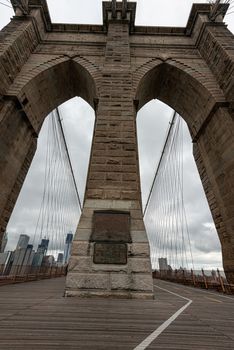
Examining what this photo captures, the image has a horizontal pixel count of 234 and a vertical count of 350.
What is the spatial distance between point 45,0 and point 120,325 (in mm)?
15967

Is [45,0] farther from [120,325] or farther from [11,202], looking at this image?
[120,325]

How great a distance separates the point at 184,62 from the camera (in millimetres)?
10977

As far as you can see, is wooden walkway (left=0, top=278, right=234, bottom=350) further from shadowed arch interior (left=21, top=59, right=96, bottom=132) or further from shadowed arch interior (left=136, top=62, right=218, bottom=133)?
shadowed arch interior (left=21, top=59, right=96, bottom=132)

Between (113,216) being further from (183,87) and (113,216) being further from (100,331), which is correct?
(183,87)

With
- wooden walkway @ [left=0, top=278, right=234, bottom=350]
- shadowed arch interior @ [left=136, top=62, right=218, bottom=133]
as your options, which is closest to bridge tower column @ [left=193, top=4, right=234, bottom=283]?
shadowed arch interior @ [left=136, top=62, right=218, bottom=133]

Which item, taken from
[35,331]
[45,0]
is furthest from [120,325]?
[45,0]

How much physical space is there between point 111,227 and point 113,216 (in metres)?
0.31

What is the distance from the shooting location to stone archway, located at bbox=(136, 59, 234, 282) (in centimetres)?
844

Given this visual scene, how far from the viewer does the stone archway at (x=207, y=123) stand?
8.44m

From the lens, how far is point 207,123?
987 cm

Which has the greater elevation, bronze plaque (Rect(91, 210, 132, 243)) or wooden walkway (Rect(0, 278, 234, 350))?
bronze plaque (Rect(91, 210, 132, 243))

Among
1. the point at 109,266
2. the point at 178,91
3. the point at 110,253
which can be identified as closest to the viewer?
the point at 109,266

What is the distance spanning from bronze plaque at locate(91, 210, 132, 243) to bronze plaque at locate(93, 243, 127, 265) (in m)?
0.11

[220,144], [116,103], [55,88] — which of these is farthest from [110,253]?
[55,88]
